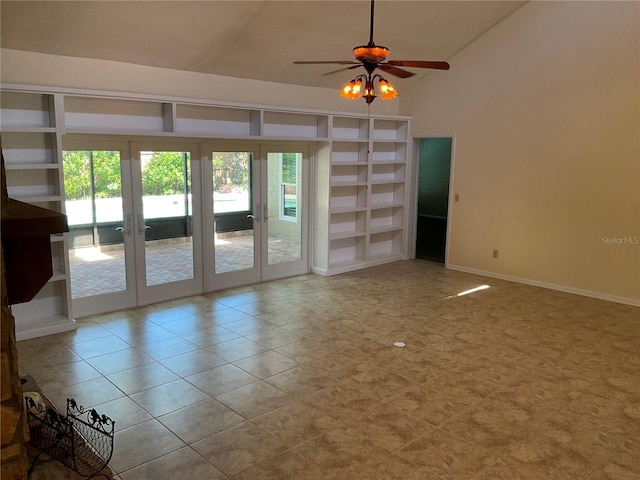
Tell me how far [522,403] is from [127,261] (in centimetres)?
438

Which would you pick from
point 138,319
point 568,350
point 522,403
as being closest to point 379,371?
point 522,403

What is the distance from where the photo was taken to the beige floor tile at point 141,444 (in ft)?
9.82

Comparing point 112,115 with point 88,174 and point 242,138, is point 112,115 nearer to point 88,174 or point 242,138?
point 88,174

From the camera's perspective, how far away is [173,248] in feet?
20.4

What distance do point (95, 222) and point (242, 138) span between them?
1982 millimetres

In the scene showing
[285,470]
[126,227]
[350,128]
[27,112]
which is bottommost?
[285,470]

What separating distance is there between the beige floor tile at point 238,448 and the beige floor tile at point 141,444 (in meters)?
0.19

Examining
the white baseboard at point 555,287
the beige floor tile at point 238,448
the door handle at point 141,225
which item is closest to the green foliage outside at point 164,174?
the door handle at point 141,225

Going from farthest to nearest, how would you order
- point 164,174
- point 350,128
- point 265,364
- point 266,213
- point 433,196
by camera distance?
1. point 433,196
2. point 350,128
3. point 266,213
4. point 164,174
5. point 265,364

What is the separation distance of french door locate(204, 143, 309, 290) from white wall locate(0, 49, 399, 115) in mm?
645

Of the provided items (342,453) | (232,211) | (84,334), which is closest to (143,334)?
(84,334)

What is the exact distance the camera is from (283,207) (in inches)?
286

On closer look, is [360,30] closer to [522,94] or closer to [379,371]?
[522,94]

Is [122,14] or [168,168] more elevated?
[122,14]
